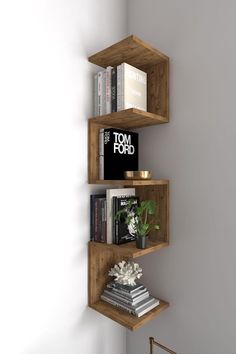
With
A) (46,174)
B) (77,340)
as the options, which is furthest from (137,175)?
(77,340)

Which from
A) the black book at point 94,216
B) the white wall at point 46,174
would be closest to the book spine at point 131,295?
the white wall at point 46,174

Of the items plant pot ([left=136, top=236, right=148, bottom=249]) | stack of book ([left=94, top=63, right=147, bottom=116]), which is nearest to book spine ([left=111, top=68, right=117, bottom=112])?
stack of book ([left=94, top=63, right=147, bottom=116])

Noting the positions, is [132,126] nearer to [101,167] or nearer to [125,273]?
[101,167]

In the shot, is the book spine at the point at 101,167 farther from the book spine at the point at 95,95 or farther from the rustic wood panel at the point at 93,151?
the book spine at the point at 95,95

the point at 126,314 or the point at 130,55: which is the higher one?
the point at 130,55

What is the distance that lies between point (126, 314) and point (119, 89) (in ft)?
3.47

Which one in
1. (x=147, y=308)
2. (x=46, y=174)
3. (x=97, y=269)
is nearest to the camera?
(x=46, y=174)

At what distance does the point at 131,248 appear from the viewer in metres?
1.12

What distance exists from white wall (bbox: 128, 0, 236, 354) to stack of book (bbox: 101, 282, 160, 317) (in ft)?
0.33

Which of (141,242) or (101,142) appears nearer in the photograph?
(141,242)

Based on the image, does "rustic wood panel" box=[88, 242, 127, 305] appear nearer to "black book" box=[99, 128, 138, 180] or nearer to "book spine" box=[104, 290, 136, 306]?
"book spine" box=[104, 290, 136, 306]

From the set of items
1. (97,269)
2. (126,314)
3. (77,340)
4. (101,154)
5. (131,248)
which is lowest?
(77,340)

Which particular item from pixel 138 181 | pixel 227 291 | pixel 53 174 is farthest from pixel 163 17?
pixel 227 291

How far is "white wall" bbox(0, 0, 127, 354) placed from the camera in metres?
0.95
